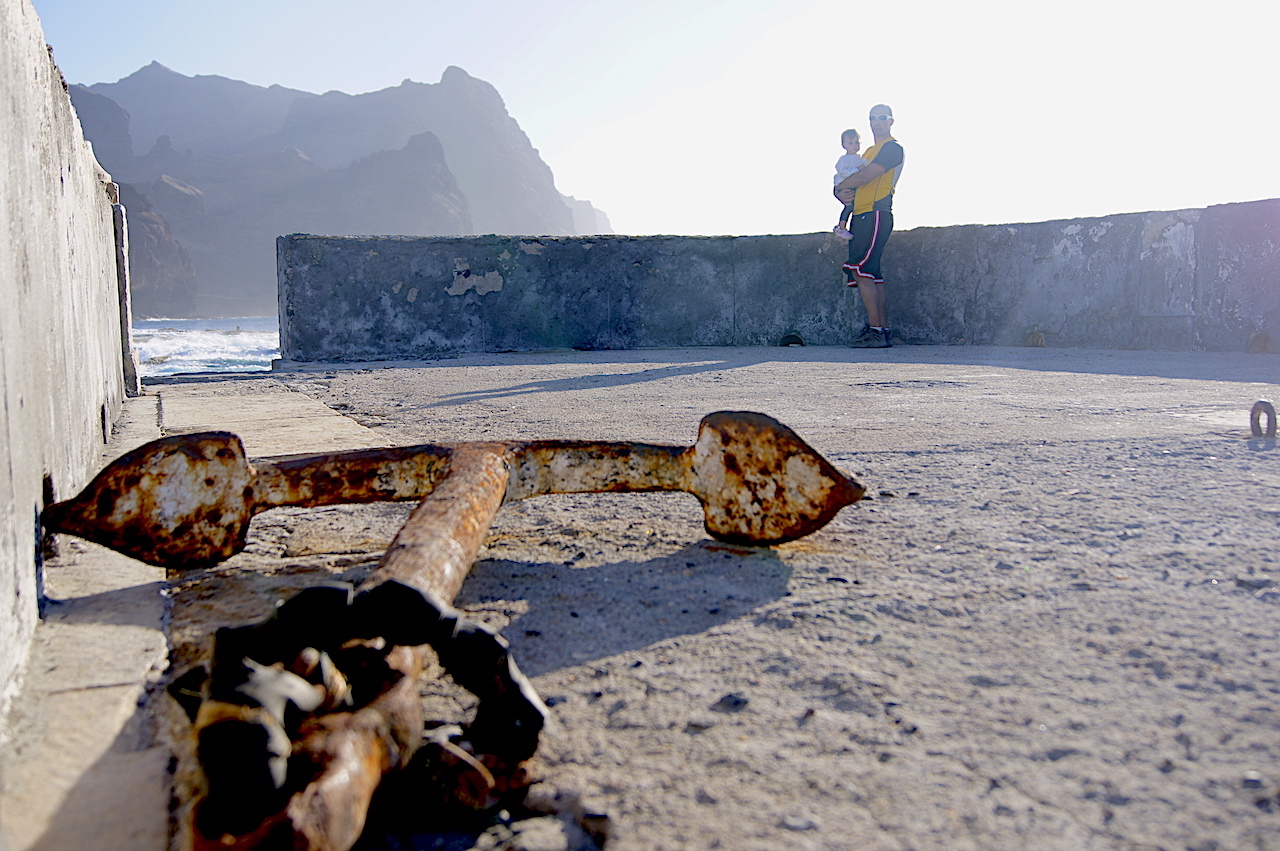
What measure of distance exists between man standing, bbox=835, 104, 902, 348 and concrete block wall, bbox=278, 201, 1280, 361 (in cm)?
52

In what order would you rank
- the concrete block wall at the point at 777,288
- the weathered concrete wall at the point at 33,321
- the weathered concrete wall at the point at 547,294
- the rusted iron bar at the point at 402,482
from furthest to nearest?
the weathered concrete wall at the point at 547,294, the concrete block wall at the point at 777,288, the rusted iron bar at the point at 402,482, the weathered concrete wall at the point at 33,321

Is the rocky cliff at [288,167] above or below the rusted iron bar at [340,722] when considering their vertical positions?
above

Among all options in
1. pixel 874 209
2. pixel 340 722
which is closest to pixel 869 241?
pixel 874 209

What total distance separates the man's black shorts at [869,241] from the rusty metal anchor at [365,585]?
517 cm

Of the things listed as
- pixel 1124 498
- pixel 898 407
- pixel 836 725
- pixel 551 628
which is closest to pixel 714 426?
pixel 551 628

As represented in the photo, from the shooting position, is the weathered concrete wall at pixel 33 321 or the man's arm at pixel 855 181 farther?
the man's arm at pixel 855 181

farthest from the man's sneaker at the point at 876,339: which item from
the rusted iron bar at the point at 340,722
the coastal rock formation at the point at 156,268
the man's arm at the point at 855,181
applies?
the coastal rock formation at the point at 156,268

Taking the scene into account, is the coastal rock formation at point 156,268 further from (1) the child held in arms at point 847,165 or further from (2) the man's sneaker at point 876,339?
(2) the man's sneaker at point 876,339

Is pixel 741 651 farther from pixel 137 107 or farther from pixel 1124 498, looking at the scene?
pixel 137 107

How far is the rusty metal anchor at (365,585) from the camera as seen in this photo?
0.48 m

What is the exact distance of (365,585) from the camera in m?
0.75

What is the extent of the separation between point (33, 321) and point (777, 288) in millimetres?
6164

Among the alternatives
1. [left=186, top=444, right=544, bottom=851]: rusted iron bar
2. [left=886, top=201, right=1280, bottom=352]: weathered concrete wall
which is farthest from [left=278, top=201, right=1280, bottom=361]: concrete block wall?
[left=186, top=444, right=544, bottom=851]: rusted iron bar

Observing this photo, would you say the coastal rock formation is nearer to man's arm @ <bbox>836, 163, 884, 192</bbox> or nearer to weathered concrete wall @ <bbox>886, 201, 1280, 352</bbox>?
man's arm @ <bbox>836, 163, 884, 192</bbox>
